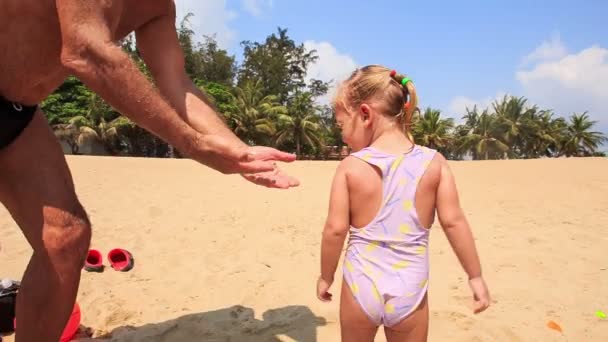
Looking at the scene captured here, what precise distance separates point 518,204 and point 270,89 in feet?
124

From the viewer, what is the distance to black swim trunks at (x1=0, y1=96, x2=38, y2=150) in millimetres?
2045

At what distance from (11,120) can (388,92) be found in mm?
1753

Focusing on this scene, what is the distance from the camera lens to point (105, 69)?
174 cm

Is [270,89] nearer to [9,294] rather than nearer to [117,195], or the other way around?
[117,195]

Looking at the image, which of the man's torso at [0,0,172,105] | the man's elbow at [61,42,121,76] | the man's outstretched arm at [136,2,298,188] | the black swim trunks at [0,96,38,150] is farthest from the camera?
the man's outstretched arm at [136,2,298,188]

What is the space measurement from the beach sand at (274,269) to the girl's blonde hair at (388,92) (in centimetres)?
173

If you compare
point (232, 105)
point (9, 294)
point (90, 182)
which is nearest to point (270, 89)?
point (232, 105)

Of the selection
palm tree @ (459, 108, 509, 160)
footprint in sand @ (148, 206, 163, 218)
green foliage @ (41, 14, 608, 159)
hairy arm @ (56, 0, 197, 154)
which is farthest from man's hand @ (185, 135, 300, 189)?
palm tree @ (459, 108, 509, 160)

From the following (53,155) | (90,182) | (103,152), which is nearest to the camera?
(53,155)

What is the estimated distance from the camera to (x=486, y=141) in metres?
42.6

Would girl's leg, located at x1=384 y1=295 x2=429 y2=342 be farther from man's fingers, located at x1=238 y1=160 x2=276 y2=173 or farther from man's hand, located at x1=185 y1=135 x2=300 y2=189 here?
man's fingers, located at x1=238 y1=160 x2=276 y2=173

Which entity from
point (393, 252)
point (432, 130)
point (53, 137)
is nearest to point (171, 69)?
point (53, 137)

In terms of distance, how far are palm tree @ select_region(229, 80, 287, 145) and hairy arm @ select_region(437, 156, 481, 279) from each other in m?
31.5

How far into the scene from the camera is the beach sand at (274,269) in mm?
3342
